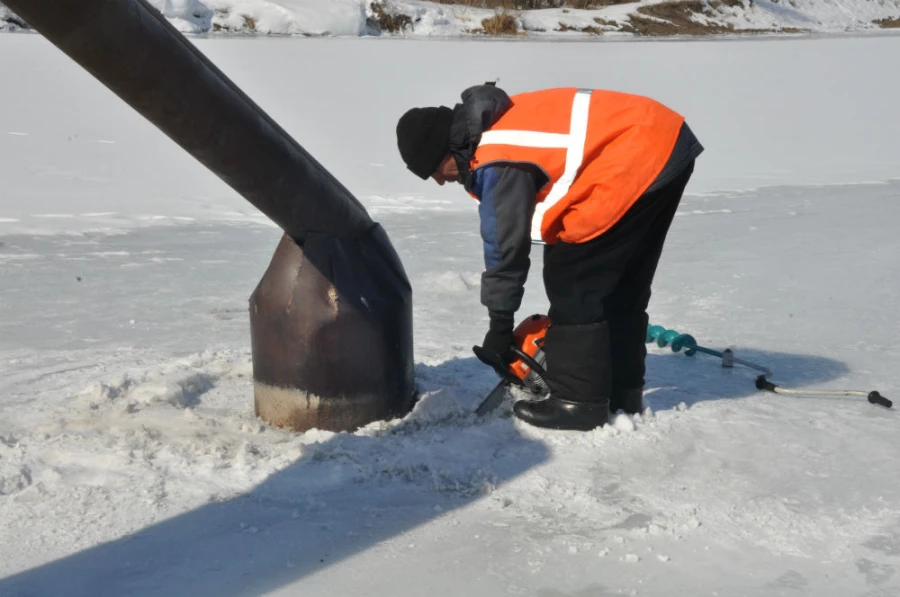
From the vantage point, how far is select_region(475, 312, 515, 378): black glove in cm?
322

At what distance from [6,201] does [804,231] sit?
5.03 m

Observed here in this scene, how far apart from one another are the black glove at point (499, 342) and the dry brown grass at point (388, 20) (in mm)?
17191

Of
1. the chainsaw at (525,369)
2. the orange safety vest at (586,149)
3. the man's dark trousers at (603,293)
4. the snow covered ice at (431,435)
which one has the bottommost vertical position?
the snow covered ice at (431,435)

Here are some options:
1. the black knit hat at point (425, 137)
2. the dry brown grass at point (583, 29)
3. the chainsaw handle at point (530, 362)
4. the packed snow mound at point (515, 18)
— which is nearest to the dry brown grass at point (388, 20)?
the packed snow mound at point (515, 18)

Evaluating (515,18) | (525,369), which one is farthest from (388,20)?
(525,369)

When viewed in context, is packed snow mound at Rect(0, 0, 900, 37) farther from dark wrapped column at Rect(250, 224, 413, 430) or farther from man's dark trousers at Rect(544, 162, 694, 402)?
man's dark trousers at Rect(544, 162, 694, 402)

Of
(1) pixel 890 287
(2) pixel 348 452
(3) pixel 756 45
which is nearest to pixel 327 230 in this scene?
(2) pixel 348 452

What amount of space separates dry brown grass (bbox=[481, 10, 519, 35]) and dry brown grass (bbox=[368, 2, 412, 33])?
5.60ft

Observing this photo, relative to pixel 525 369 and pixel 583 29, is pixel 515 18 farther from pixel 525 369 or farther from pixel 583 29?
pixel 525 369

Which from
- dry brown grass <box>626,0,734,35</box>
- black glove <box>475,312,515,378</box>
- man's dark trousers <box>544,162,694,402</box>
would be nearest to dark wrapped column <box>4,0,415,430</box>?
black glove <box>475,312,515,378</box>

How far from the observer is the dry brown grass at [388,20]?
1980 centimetres

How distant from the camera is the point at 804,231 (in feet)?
21.0

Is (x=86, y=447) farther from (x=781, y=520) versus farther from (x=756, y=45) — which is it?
(x=756, y=45)

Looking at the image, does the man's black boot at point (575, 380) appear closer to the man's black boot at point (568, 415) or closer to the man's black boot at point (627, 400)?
the man's black boot at point (568, 415)
